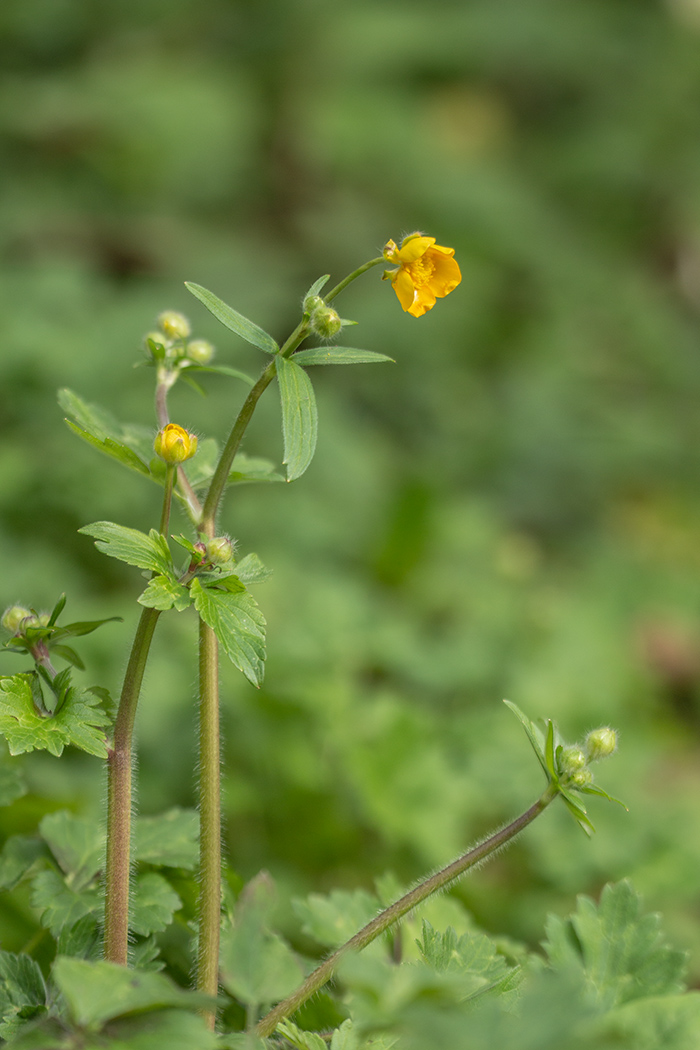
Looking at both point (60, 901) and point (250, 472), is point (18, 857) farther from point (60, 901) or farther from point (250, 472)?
point (250, 472)

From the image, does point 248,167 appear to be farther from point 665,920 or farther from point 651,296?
point 665,920

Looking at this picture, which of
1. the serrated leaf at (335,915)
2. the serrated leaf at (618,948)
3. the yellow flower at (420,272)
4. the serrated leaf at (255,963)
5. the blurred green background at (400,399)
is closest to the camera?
the serrated leaf at (255,963)

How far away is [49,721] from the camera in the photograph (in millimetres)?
932

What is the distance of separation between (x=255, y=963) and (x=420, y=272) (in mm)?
690

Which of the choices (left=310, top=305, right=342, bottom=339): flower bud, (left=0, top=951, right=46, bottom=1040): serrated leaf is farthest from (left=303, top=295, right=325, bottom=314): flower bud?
(left=0, top=951, right=46, bottom=1040): serrated leaf

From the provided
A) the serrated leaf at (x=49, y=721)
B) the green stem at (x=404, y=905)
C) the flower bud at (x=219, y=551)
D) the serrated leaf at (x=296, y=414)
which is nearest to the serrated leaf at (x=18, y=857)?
the serrated leaf at (x=49, y=721)

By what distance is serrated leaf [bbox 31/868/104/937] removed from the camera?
103 cm

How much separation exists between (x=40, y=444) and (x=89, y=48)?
3.84 metres

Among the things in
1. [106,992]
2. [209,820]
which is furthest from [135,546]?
[106,992]

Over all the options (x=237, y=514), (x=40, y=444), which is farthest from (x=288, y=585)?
(x=40, y=444)

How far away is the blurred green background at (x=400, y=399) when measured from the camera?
215cm

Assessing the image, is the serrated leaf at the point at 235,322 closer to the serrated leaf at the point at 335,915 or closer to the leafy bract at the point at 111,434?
the leafy bract at the point at 111,434

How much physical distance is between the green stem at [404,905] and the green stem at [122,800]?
0.17 meters

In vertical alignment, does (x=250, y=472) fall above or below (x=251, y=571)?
above
